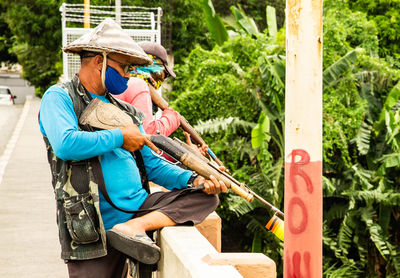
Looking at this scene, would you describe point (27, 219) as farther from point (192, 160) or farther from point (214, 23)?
point (214, 23)

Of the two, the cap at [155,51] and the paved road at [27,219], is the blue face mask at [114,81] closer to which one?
the cap at [155,51]

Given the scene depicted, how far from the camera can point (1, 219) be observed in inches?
367

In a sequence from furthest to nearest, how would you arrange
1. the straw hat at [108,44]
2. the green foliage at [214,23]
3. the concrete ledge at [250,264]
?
1. the green foliage at [214,23]
2. the straw hat at [108,44]
3. the concrete ledge at [250,264]

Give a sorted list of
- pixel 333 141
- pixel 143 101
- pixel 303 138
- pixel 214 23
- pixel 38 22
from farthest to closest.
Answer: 1. pixel 38 22
2. pixel 214 23
3. pixel 333 141
4. pixel 143 101
5. pixel 303 138

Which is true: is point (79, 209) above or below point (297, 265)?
above

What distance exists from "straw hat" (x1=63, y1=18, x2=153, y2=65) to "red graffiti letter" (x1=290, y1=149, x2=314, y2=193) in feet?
3.66

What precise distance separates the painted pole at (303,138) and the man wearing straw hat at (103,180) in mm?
767

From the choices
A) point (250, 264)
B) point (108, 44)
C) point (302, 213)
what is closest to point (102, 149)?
point (108, 44)

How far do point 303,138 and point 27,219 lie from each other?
704 cm

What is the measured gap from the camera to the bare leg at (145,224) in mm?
3486

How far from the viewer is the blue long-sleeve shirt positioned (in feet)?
11.1

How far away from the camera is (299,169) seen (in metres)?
3.06

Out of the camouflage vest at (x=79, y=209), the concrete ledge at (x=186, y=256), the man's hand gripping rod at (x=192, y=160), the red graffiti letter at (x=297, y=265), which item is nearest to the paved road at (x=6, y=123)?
the man's hand gripping rod at (x=192, y=160)

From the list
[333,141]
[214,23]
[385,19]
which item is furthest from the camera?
[385,19]
